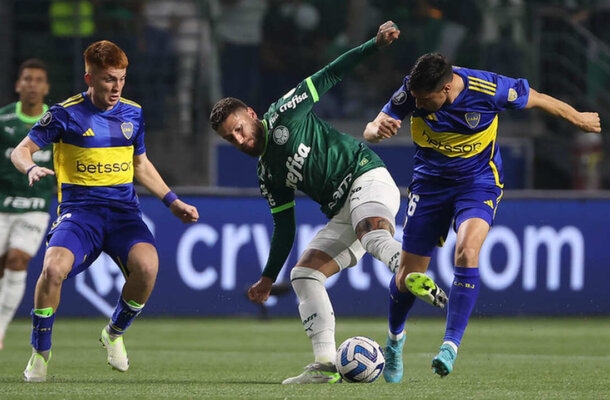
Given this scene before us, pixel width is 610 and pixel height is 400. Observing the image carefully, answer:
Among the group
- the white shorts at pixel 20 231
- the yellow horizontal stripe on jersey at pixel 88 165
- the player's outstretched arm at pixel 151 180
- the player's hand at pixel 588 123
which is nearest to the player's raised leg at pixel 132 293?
the player's outstretched arm at pixel 151 180

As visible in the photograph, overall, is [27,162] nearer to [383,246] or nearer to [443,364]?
[383,246]

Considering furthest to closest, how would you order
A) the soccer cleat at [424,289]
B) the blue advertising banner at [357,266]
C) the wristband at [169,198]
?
the blue advertising banner at [357,266], the wristband at [169,198], the soccer cleat at [424,289]

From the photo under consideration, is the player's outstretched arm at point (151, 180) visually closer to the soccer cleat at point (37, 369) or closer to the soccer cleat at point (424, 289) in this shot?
the soccer cleat at point (37, 369)

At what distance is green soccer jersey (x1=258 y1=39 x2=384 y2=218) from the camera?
7758 mm

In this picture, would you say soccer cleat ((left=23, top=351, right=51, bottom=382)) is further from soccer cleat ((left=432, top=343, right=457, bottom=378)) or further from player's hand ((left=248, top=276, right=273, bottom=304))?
soccer cleat ((left=432, top=343, right=457, bottom=378))

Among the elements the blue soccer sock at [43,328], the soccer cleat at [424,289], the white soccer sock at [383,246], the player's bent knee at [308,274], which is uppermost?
the soccer cleat at [424,289]

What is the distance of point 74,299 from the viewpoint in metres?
14.4

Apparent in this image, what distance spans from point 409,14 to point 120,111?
9.61 meters

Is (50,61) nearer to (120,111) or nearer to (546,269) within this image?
(546,269)

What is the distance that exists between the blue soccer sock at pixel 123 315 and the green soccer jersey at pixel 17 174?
10.4ft

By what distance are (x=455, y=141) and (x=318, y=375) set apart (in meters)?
1.64

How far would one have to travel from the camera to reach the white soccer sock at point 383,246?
24.3 feet

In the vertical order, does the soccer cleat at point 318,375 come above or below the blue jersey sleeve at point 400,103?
below

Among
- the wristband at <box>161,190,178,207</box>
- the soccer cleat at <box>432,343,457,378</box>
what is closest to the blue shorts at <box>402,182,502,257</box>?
the soccer cleat at <box>432,343,457,378</box>
